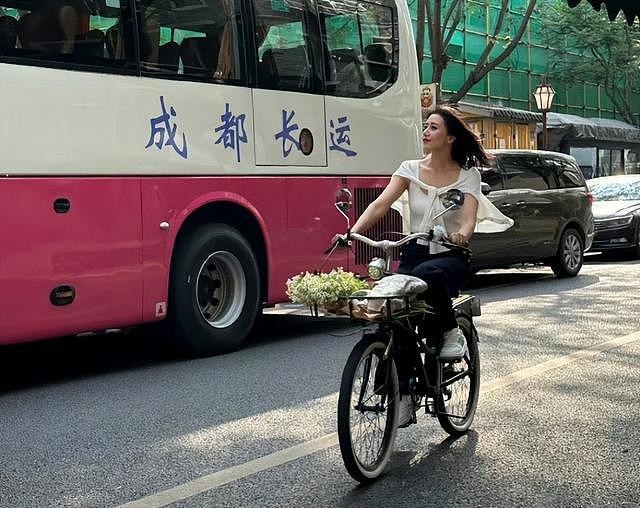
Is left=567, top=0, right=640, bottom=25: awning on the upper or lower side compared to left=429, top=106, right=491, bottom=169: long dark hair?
upper

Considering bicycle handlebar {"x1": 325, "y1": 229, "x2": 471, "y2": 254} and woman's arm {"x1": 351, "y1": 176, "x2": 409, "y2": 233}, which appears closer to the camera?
bicycle handlebar {"x1": 325, "y1": 229, "x2": 471, "y2": 254}

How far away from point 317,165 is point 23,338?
11.5 feet

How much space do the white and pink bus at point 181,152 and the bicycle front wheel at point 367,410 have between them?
3.14m

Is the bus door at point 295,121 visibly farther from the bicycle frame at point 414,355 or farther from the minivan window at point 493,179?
the minivan window at point 493,179

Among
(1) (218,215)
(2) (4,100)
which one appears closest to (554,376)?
(1) (218,215)

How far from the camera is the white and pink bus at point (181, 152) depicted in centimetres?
678

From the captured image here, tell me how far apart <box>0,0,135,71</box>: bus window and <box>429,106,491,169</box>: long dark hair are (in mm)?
3086

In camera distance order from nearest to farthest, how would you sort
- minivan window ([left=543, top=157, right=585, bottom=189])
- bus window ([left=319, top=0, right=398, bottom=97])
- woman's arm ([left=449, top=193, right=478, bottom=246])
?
woman's arm ([left=449, top=193, right=478, bottom=246])
bus window ([left=319, top=0, right=398, bottom=97])
minivan window ([left=543, top=157, right=585, bottom=189])

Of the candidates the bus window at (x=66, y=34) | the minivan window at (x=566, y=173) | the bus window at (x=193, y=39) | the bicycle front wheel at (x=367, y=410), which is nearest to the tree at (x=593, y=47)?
the minivan window at (x=566, y=173)

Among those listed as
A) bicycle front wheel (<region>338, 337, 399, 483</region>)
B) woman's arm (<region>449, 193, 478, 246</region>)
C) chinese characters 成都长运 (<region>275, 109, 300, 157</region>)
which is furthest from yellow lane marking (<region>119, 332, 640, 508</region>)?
chinese characters 成都长运 (<region>275, 109, 300, 157</region>)

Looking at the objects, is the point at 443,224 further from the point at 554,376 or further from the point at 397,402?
the point at 554,376

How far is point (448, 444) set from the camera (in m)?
5.21

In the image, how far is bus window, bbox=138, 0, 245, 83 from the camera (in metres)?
7.71

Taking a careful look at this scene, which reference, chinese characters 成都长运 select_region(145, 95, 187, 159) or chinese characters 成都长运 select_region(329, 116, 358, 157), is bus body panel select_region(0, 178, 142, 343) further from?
chinese characters 成都长运 select_region(329, 116, 358, 157)
